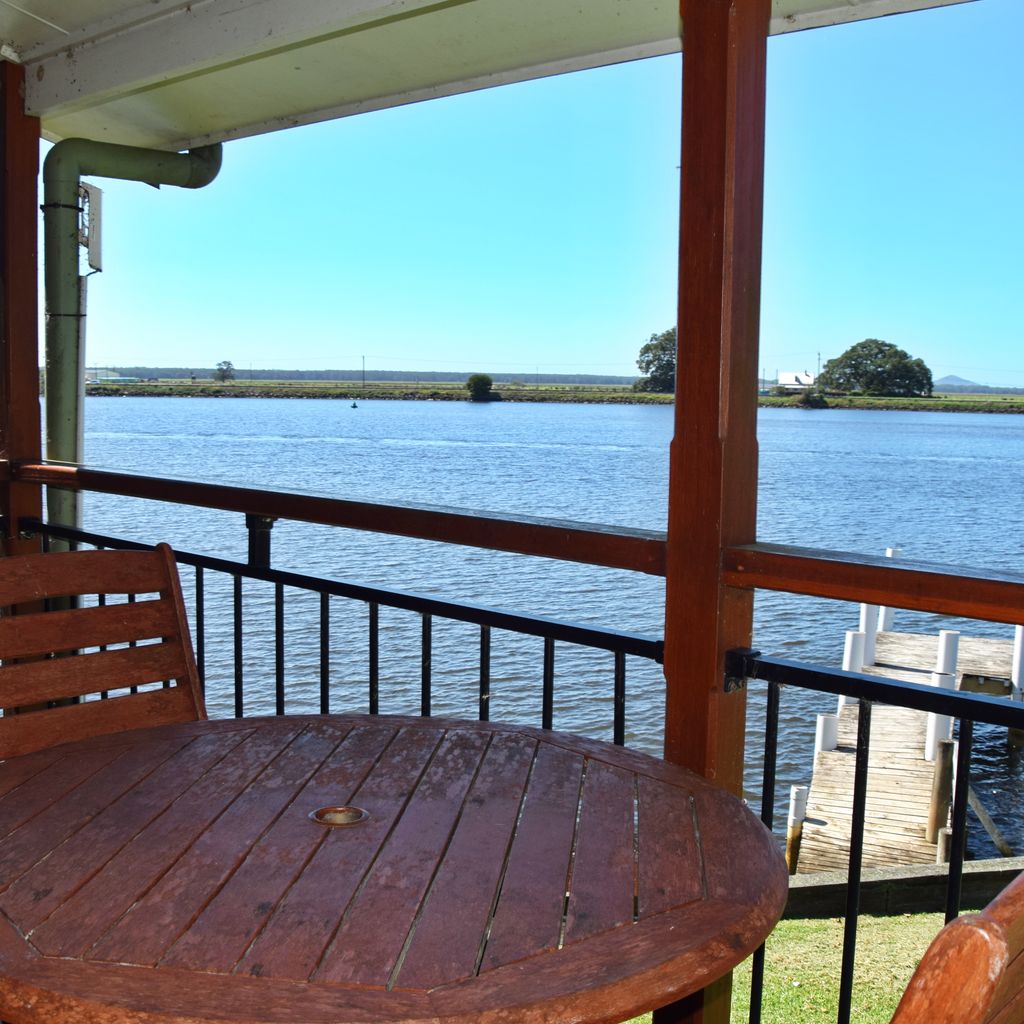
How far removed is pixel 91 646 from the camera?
5.72 feet

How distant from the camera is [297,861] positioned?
1.06 m

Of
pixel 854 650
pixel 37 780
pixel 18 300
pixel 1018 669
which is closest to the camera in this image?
pixel 37 780

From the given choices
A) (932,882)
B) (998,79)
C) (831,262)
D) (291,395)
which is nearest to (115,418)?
(291,395)

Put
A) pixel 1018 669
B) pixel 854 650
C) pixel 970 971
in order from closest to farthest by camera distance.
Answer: pixel 970 971
pixel 1018 669
pixel 854 650

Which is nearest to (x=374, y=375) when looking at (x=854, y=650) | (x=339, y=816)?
(x=854, y=650)

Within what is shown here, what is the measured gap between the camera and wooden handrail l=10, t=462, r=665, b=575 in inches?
67.3

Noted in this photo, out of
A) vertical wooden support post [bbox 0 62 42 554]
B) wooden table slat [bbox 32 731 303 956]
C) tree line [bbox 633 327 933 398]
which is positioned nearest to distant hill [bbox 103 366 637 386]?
tree line [bbox 633 327 933 398]

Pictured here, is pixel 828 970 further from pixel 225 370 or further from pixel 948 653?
pixel 225 370

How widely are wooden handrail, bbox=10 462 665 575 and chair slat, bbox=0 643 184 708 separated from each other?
0.47 m

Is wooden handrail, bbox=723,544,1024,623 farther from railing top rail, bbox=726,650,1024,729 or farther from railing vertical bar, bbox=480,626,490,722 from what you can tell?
railing vertical bar, bbox=480,626,490,722

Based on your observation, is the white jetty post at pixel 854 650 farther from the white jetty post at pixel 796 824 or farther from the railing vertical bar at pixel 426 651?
the railing vertical bar at pixel 426 651

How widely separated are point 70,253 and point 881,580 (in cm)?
370

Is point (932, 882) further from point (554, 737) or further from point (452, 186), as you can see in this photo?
point (452, 186)

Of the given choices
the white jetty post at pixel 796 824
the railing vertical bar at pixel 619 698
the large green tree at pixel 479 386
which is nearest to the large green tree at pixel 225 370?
the large green tree at pixel 479 386
